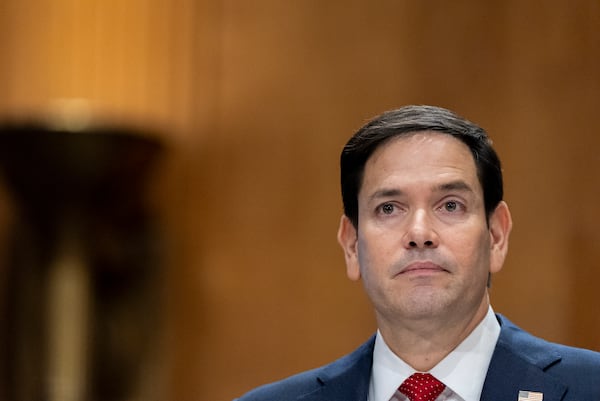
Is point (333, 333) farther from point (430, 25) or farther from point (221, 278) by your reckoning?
point (430, 25)

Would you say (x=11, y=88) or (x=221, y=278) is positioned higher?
(x=11, y=88)

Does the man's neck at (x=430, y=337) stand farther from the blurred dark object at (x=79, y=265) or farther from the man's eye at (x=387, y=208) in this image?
the blurred dark object at (x=79, y=265)

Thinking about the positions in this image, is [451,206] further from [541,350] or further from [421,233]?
[541,350]

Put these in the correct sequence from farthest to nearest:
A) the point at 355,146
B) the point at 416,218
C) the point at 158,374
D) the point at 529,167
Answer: the point at 158,374 → the point at 529,167 → the point at 355,146 → the point at 416,218

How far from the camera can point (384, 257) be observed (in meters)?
1.76

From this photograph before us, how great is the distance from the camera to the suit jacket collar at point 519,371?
1668 millimetres

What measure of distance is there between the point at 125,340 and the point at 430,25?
3.67 ft

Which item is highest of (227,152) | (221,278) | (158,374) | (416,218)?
(416,218)

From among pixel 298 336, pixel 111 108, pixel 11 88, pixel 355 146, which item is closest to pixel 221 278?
pixel 298 336

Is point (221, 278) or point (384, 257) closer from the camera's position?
point (384, 257)

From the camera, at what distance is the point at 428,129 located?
5.90 feet

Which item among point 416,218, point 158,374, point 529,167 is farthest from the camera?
point 158,374

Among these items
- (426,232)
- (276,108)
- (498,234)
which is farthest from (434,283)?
(276,108)

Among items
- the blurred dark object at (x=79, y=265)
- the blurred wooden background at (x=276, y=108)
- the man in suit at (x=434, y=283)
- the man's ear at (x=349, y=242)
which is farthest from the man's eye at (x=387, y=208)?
the blurred dark object at (x=79, y=265)
